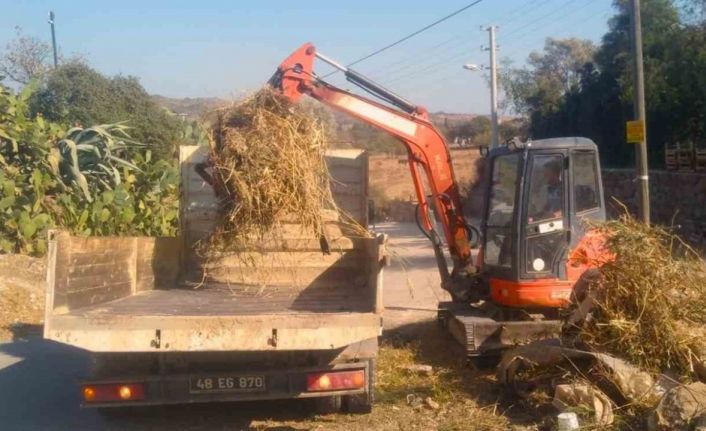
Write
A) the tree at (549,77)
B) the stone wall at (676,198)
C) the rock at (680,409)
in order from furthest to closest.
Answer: the tree at (549,77)
the stone wall at (676,198)
the rock at (680,409)

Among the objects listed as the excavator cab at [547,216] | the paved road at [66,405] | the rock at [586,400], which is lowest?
the paved road at [66,405]

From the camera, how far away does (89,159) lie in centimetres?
1476

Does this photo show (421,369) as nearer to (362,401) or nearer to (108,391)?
(362,401)

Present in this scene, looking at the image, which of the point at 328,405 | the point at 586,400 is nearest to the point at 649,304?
the point at 586,400

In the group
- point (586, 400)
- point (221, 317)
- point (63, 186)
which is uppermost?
point (63, 186)

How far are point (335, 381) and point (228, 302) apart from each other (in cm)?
139

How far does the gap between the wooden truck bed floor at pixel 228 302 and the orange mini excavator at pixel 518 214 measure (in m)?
1.63

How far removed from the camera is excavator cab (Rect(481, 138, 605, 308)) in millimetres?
8094

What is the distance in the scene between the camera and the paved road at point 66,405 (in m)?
6.87

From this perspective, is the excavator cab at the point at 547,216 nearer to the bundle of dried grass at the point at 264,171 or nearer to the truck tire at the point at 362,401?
the bundle of dried grass at the point at 264,171

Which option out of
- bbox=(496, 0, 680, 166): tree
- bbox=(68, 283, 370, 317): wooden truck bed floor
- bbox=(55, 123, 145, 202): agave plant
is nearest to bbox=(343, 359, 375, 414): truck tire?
bbox=(68, 283, 370, 317): wooden truck bed floor

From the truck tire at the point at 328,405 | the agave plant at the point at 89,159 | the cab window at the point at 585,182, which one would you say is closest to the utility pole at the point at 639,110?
the cab window at the point at 585,182

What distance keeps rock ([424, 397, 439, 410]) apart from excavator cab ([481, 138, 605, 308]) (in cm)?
159

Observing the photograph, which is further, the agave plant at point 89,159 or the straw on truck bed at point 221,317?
the agave plant at point 89,159
